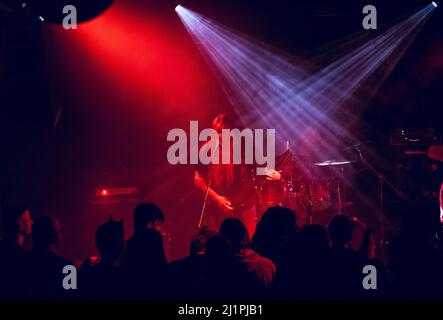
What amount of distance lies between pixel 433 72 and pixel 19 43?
719 centimetres

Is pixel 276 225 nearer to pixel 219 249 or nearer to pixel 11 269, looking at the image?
pixel 219 249

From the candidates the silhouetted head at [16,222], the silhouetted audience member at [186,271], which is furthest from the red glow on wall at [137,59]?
the silhouetted audience member at [186,271]

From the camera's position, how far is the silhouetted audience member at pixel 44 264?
329 centimetres

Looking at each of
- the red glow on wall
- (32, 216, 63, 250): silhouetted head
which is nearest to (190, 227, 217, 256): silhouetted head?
(32, 216, 63, 250): silhouetted head

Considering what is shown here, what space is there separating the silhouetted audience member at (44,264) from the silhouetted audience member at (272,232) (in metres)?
1.46

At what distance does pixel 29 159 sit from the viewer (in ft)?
22.6

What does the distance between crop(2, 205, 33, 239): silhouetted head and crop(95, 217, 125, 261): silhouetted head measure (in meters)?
0.98

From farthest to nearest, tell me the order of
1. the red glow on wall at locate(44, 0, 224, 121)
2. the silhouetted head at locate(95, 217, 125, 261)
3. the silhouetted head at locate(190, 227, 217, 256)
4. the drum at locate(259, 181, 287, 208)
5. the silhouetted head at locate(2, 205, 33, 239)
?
the drum at locate(259, 181, 287, 208), the red glow on wall at locate(44, 0, 224, 121), the silhouetted head at locate(2, 205, 33, 239), the silhouetted head at locate(190, 227, 217, 256), the silhouetted head at locate(95, 217, 125, 261)

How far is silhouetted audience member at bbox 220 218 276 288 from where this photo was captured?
123 inches

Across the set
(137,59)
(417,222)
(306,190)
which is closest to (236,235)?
(417,222)

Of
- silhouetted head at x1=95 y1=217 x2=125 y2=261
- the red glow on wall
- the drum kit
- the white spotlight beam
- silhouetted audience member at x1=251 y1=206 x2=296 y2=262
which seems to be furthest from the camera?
the white spotlight beam

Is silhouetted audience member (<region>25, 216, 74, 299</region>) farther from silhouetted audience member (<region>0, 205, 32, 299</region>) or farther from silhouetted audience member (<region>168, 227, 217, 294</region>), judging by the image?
silhouetted audience member (<region>168, 227, 217, 294</region>)

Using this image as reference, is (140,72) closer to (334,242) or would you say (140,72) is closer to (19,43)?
(19,43)

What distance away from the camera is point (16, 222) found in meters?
4.08
